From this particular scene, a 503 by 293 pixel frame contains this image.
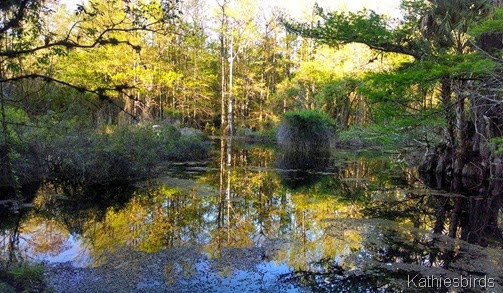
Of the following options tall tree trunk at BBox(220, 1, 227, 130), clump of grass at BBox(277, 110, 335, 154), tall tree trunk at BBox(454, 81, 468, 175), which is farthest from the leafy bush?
tall tree trunk at BBox(220, 1, 227, 130)

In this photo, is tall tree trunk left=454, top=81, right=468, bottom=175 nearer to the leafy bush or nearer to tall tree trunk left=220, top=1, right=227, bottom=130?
the leafy bush

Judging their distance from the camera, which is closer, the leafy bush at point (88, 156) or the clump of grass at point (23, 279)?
the clump of grass at point (23, 279)

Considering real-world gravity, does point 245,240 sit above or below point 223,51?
below

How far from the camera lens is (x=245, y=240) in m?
5.73

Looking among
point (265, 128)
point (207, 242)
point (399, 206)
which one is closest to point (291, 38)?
point (265, 128)

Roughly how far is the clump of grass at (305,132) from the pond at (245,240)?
9.37 meters

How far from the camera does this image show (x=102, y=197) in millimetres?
8406

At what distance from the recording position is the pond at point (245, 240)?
4.28 meters

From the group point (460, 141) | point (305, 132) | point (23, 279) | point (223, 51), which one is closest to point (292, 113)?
point (305, 132)

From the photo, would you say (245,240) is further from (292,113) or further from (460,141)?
(292,113)

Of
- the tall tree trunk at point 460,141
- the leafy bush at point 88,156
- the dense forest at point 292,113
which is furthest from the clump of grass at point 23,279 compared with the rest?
the tall tree trunk at point 460,141

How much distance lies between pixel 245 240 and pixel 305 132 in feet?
47.0

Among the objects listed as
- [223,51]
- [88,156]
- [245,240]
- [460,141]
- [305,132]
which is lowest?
[245,240]

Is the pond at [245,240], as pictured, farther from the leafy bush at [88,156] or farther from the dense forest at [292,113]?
the leafy bush at [88,156]
